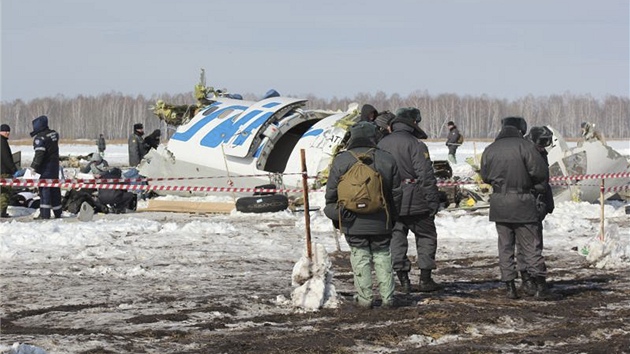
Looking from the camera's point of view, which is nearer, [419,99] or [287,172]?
[287,172]

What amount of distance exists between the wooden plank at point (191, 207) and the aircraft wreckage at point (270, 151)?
0.56 m

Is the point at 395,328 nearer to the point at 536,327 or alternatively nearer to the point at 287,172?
the point at 536,327

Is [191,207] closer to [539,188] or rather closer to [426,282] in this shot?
[426,282]

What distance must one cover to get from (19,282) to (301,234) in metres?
6.25

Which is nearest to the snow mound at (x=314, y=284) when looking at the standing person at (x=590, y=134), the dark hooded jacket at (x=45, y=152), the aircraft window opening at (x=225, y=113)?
the dark hooded jacket at (x=45, y=152)

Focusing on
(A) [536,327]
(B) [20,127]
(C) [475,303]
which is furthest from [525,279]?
(B) [20,127]

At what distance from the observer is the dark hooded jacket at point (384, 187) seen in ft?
34.1

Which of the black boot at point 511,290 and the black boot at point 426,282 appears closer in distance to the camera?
the black boot at point 511,290

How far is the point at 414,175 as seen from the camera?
11.8 metres

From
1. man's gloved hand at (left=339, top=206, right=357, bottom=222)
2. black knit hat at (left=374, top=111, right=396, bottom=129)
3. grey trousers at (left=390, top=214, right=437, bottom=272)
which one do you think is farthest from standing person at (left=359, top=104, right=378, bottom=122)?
man's gloved hand at (left=339, top=206, right=357, bottom=222)

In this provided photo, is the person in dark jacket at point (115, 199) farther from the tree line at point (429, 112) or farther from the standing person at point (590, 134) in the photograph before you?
the tree line at point (429, 112)

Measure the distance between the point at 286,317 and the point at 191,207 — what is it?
1338 cm

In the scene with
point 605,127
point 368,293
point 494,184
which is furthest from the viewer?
point 605,127

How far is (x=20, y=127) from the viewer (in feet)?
531
